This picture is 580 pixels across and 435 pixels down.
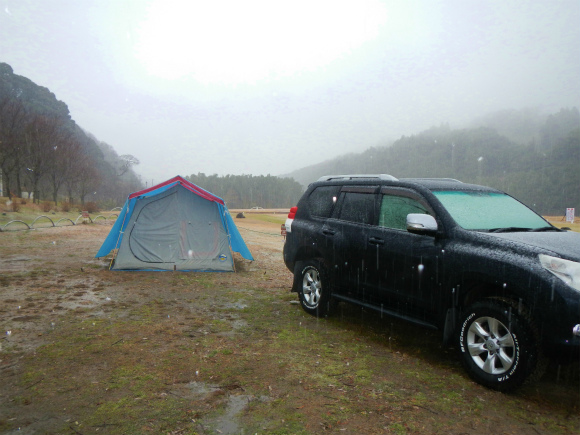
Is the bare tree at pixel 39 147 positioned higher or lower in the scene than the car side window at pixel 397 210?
higher

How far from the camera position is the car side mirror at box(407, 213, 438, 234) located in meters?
4.26

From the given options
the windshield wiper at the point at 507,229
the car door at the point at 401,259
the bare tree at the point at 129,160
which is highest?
the bare tree at the point at 129,160

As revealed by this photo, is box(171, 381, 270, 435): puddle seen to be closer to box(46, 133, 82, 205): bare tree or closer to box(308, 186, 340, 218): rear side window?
box(308, 186, 340, 218): rear side window

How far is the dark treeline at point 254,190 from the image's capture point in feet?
431

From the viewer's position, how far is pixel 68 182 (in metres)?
56.1

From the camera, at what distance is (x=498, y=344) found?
3.70 meters

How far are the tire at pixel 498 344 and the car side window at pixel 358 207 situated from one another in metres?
1.88

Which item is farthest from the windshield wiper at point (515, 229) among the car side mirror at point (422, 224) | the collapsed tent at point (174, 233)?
the collapsed tent at point (174, 233)

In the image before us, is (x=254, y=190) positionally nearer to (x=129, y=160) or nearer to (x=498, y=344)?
(x=129, y=160)

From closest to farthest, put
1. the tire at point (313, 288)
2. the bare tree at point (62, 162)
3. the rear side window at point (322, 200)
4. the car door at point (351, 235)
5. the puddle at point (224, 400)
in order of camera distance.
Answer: the puddle at point (224, 400) < the car door at point (351, 235) < the tire at point (313, 288) < the rear side window at point (322, 200) < the bare tree at point (62, 162)

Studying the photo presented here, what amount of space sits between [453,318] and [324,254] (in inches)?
86.6

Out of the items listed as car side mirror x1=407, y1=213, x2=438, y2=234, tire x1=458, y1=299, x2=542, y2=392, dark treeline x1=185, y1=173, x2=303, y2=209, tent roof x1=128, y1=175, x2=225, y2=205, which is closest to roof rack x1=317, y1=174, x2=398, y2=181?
car side mirror x1=407, y1=213, x2=438, y2=234

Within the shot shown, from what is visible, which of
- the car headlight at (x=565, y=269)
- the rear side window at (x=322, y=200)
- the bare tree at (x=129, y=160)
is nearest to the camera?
the car headlight at (x=565, y=269)

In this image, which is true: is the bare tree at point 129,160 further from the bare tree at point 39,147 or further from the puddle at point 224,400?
the puddle at point 224,400
